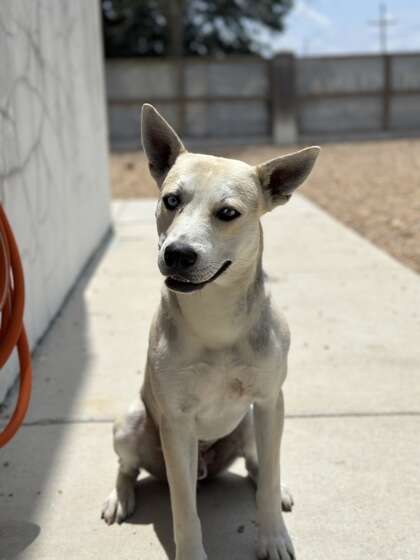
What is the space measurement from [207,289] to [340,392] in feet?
5.99

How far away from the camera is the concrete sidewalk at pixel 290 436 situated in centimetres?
271

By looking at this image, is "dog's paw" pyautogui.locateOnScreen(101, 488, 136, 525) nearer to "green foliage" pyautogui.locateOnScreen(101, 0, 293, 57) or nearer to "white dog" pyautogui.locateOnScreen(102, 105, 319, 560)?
"white dog" pyautogui.locateOnScreen(102, 105, 319, 560)

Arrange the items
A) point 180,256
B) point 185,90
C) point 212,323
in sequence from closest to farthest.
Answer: point 180,256 → point 212,323 → point 185,90

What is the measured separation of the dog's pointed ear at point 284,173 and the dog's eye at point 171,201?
35cm

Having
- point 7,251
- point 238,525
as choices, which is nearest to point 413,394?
point 238,525

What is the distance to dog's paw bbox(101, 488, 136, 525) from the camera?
2832 mm

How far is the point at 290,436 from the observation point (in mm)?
3484

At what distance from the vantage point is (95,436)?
11.6ft

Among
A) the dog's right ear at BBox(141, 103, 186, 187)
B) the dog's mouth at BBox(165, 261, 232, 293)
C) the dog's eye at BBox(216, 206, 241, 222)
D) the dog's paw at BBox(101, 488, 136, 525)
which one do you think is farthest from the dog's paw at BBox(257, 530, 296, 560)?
the dog's right ear at BBox(141, 103, 186, 187)

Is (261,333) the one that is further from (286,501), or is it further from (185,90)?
(185,90)

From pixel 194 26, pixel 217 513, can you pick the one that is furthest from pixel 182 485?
pixel 194 26

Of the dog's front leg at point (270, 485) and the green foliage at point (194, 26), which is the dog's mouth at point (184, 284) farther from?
the green foliage at point (194, 26)

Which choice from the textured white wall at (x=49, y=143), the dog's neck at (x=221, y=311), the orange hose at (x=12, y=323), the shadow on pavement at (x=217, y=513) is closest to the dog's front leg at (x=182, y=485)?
the shadow on pavement at (x=217, y=513)

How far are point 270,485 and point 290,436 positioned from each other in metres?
0.90
